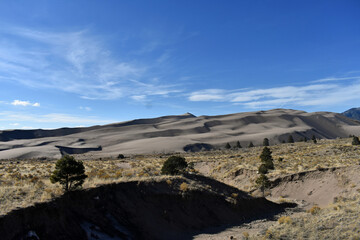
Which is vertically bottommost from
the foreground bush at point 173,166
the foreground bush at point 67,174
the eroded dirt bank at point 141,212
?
the eroded dirt bank at point 141,212

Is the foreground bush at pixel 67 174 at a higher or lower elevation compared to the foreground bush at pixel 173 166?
higher

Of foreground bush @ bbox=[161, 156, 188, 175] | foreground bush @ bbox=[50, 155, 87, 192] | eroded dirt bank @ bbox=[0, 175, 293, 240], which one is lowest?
eroded dirt bank @ bbox=[0, 175, 293, 240]

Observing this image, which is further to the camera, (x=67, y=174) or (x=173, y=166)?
(x=173, y=166)

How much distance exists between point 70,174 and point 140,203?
460cm

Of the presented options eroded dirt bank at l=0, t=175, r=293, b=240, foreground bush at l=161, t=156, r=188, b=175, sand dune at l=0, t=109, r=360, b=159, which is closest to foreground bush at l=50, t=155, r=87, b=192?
eroded dirt bank at l=0, t=175, r=293, b=240

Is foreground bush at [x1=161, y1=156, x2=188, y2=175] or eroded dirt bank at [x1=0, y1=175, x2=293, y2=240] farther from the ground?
foreground bush at [x1=161, y1=156, x2=188, y2=175]

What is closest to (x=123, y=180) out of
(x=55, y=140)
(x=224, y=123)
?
(x=55, y=140)

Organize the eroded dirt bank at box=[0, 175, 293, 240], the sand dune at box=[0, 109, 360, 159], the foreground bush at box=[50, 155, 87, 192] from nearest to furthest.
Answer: the eroded dirt bank at box=[0, 175, 293, 240] → the foreground bush at box=[50, 155, 87, 192] → the sand dune at box=[0, 109, 360, 159]

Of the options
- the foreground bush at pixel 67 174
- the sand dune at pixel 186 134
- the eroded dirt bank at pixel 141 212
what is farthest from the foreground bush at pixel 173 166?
the sand dune at pixel 186 134

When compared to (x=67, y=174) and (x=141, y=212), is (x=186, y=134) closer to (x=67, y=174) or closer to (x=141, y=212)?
(x=141, y=212)

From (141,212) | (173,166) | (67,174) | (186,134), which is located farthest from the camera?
(186,134)

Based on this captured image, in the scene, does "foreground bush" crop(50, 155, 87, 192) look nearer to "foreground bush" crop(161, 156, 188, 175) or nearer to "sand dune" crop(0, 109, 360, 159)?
"foreground bush" crop(161, 156, 188, 175)

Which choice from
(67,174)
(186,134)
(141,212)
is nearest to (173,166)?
(141,212)

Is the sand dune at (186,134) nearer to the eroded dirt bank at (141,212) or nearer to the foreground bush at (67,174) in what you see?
the eroded dirt bank at (141,212)
